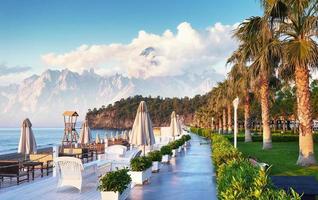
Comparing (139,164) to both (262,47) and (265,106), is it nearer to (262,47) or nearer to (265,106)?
(262,47)

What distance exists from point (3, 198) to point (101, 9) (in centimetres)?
3035

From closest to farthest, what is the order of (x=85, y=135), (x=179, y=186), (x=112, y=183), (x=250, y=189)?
(x=250, y=189)
(x=112, y=183)
(x=179, y=186)
(x=85, y=135)

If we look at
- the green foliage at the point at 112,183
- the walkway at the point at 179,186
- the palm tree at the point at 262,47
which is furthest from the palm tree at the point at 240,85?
the green foliage at the point at 112,183

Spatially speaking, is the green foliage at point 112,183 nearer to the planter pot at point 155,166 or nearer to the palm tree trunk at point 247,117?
A: the planter pot at point 155,166

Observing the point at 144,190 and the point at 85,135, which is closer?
the point at 144,190

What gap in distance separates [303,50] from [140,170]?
7052 mm

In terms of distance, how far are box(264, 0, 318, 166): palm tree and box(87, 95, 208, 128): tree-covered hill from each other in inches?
3841

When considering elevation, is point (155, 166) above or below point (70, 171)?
below

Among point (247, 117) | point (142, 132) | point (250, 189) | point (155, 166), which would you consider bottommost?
point (155, 166)

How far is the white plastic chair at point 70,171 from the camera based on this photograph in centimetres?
888

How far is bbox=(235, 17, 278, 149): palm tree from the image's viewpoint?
49.5 feet

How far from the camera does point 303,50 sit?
43.6 ft

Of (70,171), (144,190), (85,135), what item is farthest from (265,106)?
(70,171)

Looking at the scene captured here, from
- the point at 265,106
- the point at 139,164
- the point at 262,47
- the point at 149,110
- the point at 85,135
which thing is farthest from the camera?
the point at 149,110
